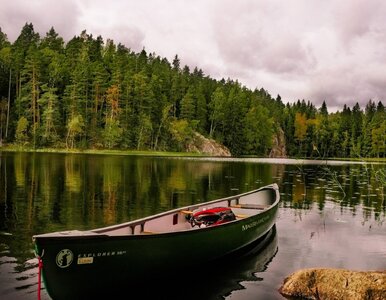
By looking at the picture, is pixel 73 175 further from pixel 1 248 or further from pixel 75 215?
pixel 1 248

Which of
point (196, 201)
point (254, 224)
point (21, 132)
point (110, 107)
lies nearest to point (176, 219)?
point (254, 224)

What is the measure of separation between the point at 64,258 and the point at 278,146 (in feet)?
508

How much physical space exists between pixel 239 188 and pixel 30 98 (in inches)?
3014

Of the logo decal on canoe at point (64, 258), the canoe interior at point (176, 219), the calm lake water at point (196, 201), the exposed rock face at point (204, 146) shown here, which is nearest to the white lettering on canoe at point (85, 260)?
the logo decal on canoe at point (64, 258)

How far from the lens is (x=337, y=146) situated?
157000mm

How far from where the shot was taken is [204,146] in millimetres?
118312

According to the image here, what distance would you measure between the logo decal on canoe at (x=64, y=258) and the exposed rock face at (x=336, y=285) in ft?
20.5

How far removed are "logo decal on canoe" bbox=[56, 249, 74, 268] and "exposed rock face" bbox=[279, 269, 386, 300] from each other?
6246 millimetres

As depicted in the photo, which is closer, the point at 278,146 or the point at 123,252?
the point at 123,252

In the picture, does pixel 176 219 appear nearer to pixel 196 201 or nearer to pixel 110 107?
pixel 196 201

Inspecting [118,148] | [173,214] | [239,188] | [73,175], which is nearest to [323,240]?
[173,214]

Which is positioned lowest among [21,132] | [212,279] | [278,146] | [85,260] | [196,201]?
[212,279]

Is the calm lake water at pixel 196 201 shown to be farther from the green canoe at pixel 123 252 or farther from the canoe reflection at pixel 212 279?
the green canoe at pixel 123 252

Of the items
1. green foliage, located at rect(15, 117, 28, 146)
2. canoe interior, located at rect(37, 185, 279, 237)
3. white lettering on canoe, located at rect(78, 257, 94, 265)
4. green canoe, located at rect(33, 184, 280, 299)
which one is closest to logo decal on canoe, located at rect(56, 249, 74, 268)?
green canoe, located at rect(33, 184, 280, 299)
